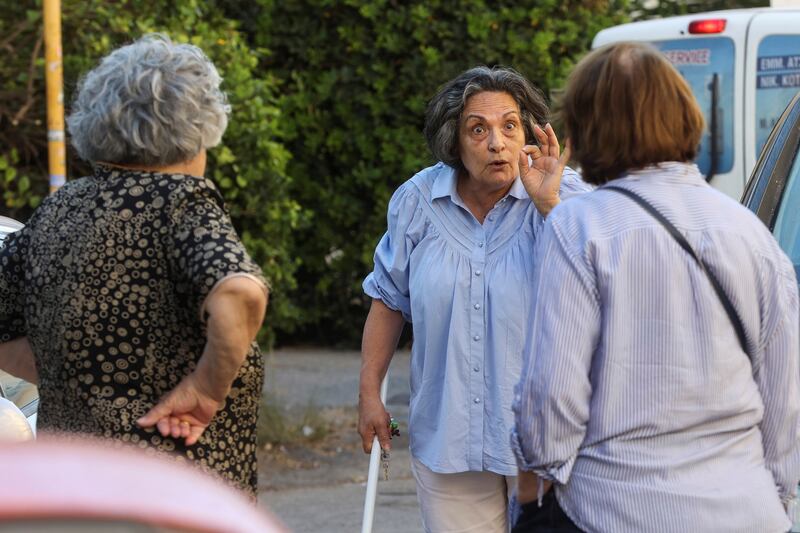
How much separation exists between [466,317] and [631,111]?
45.6 inches

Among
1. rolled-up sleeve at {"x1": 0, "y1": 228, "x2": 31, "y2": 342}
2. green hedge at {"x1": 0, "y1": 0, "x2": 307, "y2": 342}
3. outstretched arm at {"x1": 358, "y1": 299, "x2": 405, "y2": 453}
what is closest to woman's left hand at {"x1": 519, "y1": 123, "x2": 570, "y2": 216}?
outstretched arm at {"x1": 358, "y1": 299, "x2": 405, "y2": 453}

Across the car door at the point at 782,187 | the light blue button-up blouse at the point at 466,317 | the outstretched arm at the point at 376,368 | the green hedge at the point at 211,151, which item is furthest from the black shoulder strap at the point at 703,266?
the green hedge at the point at 211,151

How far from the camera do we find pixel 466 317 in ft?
12.1

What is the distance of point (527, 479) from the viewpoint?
9.14ft

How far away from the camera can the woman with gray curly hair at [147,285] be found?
122 inches

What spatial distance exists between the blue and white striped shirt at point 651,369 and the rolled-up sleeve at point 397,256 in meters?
1.29

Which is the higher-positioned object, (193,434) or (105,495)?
(105,495)

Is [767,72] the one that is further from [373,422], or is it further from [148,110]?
[148,110]

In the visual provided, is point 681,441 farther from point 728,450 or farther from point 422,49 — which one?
point 422,49

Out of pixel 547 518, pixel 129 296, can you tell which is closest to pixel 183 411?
pixel 129 296

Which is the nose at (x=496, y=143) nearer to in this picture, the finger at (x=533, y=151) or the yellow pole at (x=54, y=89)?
the finger at (x=533, y=151)

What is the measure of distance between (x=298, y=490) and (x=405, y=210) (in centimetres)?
354

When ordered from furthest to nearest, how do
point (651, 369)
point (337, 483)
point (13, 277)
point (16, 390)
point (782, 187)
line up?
point (337, 483), point (16, 390), point (782, 187), point (13, 277), point (651, 369)

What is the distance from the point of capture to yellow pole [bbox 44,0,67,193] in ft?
20.4
